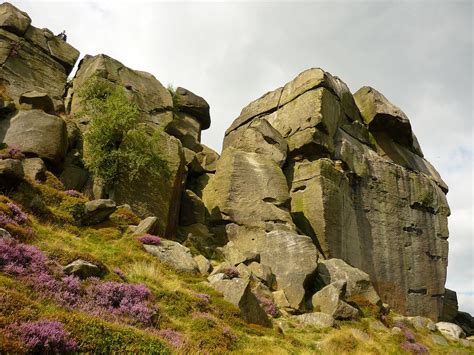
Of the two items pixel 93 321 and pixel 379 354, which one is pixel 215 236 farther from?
pixel 93 321

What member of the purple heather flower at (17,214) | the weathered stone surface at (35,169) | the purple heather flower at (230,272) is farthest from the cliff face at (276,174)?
the purple heather flower at (17,214)

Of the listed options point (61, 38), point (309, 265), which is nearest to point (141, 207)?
point (309, 265)

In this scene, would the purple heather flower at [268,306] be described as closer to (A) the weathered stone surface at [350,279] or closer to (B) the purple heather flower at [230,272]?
(B) the purple heather flower at [230,272]

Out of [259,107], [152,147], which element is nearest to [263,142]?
[259,107]

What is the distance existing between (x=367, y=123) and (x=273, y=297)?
37.4 metres

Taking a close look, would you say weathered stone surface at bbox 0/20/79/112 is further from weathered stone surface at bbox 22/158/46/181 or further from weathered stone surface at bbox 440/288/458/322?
weathered stone surface at bbox 440/288/458/322

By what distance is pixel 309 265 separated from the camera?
31469mm

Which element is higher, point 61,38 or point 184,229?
point 61,38

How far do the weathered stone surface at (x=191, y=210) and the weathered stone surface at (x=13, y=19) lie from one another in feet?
84.8

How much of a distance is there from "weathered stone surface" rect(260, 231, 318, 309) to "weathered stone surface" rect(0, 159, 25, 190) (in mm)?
18290

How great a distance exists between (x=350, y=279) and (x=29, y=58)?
128ft

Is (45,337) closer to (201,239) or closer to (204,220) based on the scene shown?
(201,239)

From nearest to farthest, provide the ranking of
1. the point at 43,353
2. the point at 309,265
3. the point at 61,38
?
the point at 43,353 → the point at 309,265 → the point at 61,38

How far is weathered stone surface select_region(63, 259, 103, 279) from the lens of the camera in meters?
17.5
